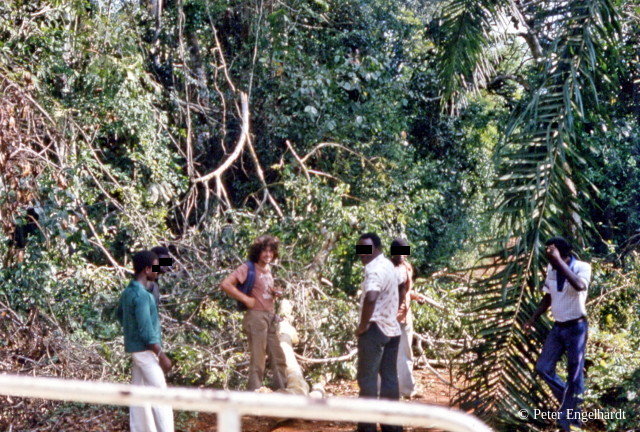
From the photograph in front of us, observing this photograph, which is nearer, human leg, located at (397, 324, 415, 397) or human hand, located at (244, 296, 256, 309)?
human hand, located at (244, 296, 256, 309)

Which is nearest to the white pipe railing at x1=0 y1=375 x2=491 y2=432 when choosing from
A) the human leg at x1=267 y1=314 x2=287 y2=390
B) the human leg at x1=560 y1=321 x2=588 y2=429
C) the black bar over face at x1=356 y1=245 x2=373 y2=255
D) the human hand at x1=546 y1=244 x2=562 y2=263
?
the black bar over face at x1=356 y1=245 x2=373 y2=255

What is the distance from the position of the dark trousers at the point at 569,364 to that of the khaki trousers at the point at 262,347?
2530mm

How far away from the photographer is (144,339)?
5.85m

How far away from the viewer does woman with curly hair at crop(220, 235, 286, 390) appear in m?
7.69

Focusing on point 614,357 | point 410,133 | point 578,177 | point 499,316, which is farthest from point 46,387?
point 410,133

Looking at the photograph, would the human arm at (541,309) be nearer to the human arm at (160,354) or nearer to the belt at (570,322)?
the belt at (570,322)

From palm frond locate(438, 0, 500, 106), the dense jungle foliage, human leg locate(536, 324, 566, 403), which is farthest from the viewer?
Result: palm frond locate(438, 0, 500, 106)

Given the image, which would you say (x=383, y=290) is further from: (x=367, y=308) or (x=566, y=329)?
(x=566, y=329)

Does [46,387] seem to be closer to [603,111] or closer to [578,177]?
[578,177]

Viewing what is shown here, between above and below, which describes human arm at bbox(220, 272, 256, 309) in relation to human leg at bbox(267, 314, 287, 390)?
above

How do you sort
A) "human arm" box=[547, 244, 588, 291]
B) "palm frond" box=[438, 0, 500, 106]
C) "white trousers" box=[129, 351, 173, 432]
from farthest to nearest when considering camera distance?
1. "palm frond" box=[438, 0, 500, 106]
2. "human arm" box=[547, 244, 588, 291]
3. "white trousers" box=[129, 351, 173, 432]

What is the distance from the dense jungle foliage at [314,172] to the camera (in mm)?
6949

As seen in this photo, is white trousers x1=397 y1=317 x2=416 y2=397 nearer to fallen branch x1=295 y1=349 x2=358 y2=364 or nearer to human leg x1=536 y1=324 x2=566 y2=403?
fallen branch x1=295 y1=349 x2=358 y2=364

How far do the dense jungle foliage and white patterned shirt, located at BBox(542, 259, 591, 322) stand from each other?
20 centimetres
